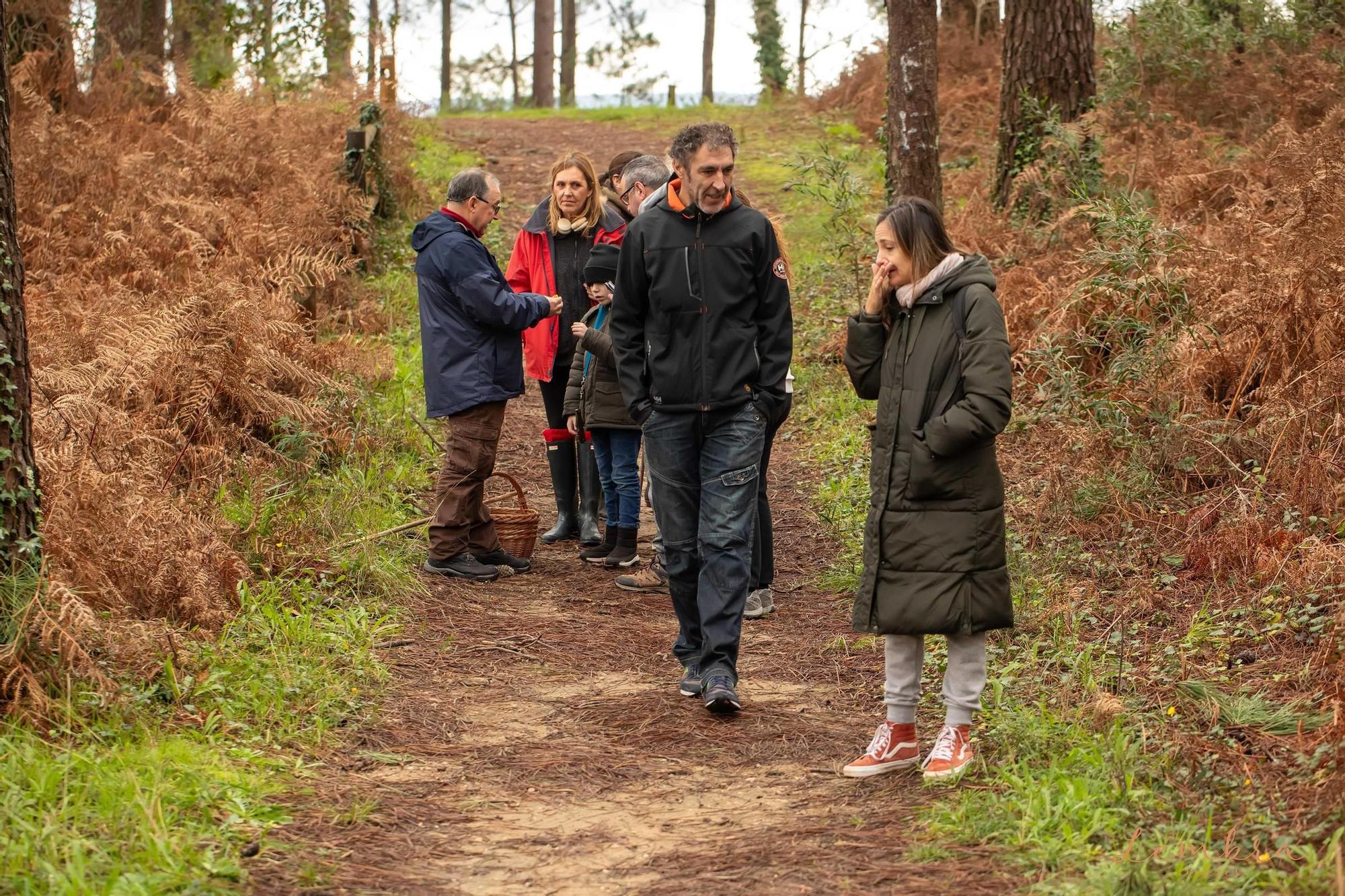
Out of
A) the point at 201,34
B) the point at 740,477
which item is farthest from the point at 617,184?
the point at 201,34

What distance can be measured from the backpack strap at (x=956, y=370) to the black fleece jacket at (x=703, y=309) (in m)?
1.00

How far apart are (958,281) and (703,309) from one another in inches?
46.9

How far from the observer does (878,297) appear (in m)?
4.96

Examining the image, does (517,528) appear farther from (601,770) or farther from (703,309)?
(601,770)

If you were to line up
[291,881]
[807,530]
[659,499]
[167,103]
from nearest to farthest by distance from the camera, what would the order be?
[291,881], [659,499], [807,530], [167,103]

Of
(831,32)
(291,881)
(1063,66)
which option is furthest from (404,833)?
(831,32)

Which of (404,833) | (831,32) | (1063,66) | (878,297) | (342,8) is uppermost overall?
(831,32)

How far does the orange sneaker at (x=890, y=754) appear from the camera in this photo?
4.91 metres

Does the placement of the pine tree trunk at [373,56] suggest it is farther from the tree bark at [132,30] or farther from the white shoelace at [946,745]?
the white shoelace at [946,745]

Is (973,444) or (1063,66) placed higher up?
(1063,66)

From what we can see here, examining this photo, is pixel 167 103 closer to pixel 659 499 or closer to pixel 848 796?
pixel 659 499

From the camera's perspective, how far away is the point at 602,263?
6.97m

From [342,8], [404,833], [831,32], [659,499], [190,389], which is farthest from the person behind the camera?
[831,32]

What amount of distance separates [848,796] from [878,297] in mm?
1899
